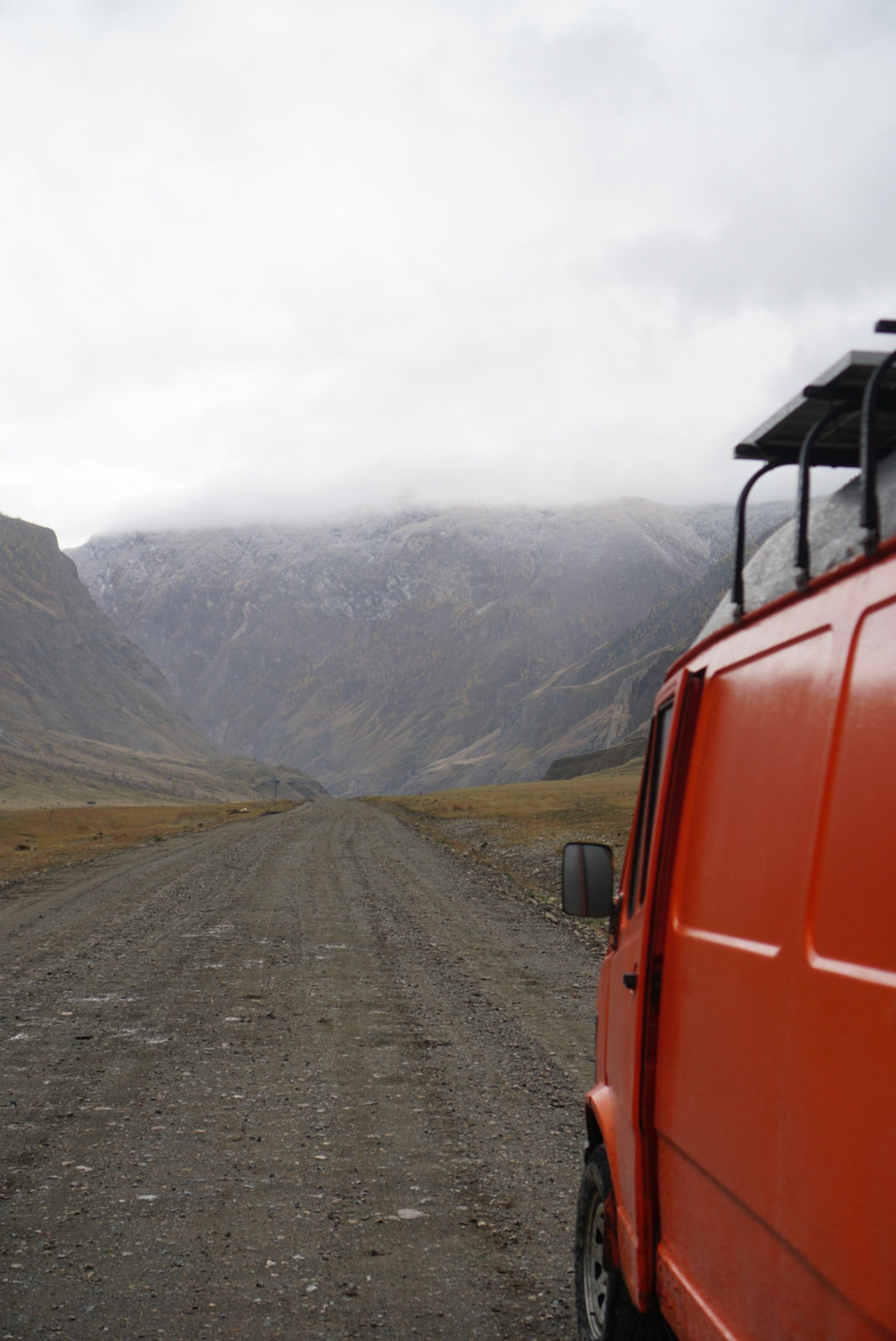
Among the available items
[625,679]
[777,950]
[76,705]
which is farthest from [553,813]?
[625,679]

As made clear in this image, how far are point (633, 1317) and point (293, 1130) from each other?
3.09 m

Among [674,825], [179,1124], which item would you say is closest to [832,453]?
[674,825]

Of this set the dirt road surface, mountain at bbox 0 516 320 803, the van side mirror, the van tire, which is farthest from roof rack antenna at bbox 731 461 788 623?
mountain at bbox 0 516 320 803

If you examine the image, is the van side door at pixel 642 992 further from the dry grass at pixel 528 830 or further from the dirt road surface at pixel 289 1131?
the dry grass at pixel 528 830

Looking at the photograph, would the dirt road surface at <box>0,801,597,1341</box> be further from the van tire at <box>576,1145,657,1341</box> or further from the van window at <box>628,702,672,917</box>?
the van window at <box>628,702,672,917</box>

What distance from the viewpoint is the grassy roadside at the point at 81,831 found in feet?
81.9

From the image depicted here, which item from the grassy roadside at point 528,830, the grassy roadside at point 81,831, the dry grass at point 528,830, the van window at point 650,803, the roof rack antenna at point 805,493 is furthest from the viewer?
the grassy roadside at point 81,831

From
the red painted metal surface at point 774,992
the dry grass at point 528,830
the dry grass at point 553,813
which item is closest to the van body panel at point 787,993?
the red painted metal surface at point 774,992

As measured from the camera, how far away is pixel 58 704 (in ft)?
384

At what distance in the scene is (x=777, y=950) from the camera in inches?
82.2

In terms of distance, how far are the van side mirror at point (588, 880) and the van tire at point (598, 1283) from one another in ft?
2.82

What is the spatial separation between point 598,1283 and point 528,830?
27.9m

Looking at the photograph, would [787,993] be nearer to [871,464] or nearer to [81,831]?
[871,464]

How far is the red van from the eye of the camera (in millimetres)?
1752
